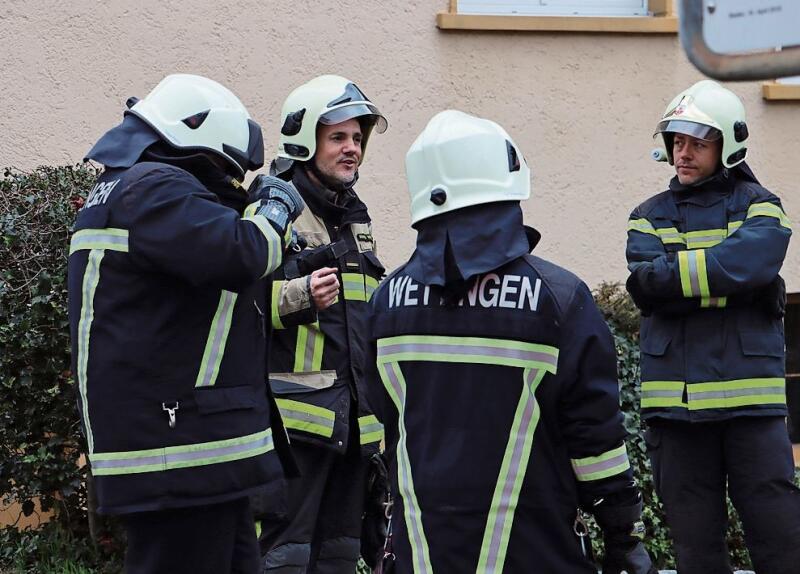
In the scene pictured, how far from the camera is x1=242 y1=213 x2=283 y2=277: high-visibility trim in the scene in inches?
139

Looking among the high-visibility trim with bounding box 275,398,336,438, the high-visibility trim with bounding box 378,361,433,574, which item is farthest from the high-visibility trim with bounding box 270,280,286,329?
the high-visibility trim with bounding box 378,361,433,574

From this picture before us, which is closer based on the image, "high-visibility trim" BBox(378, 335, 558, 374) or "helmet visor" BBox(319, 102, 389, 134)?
"high-visibility trim" BBox(378, 335, 558, 374)

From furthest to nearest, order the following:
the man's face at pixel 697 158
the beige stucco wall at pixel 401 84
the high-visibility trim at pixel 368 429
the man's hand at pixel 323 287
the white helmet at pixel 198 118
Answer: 1. the beige stucco wall at pixel 401 84
2. the man's face at pixel 697 158
3. the high-visibility trim at pixel 368 429
4. the man's hand at pixel 323 287
5. the white helmet at pixel 198 118

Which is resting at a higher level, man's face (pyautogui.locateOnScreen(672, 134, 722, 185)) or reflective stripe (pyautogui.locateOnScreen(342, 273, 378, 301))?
man's face (pyautogui.locateOnScreen(672, 134, 722, 185))

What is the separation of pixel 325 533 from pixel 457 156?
6.10 feet

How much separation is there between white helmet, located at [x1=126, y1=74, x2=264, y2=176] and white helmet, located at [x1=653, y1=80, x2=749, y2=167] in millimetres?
1728

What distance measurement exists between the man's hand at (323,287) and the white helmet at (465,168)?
105 centimetres

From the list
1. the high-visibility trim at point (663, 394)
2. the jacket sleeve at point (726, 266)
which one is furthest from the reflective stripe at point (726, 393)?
the jacket sleeve at point (726, 266)

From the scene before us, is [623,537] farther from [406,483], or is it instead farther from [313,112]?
[313,112]

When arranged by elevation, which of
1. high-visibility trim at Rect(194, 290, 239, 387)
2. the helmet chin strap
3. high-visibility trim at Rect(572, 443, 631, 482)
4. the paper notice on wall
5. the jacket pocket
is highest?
the paper notice on wall

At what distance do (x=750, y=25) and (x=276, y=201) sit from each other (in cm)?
211

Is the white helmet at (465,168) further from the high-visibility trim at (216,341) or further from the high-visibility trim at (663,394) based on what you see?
the high-visibility trim at (663,394)

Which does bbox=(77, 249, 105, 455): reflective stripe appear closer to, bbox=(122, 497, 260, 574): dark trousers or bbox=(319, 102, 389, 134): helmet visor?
bbox=(122, 497, 260, 574): dark trousers

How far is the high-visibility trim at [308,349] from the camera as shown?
14.1 feet
